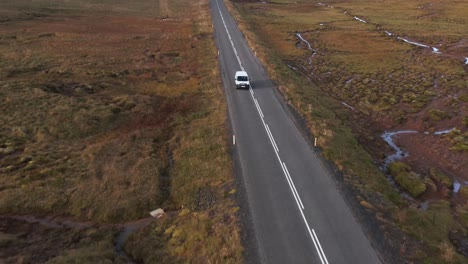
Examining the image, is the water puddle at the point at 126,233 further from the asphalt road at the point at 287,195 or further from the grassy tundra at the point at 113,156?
the asphalt road at the point at 287,195

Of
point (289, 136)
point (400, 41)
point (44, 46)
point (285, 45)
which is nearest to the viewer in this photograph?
point (289, 136)

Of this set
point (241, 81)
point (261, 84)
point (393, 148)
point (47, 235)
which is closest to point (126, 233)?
point (47, 235)

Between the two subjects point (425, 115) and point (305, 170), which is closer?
point (305, 170)

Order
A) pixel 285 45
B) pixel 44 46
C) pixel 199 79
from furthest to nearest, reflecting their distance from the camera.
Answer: pixel 285 45 → pixel 44 46 → pixel 199 79

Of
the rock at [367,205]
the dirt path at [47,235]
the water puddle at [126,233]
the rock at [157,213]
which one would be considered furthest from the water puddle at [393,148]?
the dirt path at [47,235]

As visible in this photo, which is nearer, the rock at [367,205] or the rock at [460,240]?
the rock at [460,240]

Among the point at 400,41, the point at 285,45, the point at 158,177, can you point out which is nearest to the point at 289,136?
the point at 158,177

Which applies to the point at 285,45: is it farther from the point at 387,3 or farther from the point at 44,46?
the point at 387,3
